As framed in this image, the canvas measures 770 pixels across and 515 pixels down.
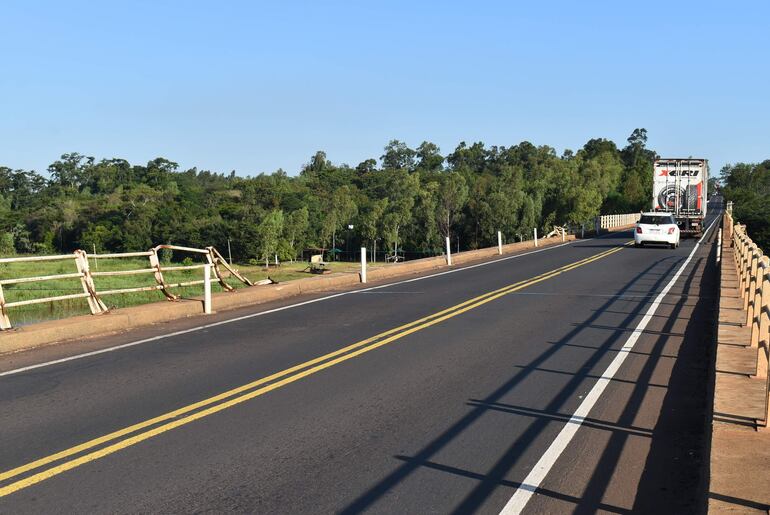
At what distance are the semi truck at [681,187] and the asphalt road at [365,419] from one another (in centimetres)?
3089

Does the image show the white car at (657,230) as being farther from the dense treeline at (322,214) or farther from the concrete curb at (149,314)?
the dense treeline at (322,214)

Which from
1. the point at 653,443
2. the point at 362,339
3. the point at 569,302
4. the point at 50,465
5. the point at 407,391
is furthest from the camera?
the point at 569,302

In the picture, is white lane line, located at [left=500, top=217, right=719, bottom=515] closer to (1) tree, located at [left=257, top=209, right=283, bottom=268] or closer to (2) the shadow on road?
(2) the shadow on road

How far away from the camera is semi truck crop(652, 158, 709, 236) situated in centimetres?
4119

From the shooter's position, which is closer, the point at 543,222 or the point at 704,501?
the point at 704,501

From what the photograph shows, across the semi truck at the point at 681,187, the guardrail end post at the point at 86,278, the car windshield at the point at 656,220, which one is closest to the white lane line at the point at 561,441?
the guardrail end post at the point at 86,278

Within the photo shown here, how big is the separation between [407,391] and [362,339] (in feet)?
10.8

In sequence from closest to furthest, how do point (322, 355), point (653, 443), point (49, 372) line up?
point (653, 443), point (49, 372), point (322, 355)

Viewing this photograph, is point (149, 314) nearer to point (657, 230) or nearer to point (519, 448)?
point (519, 448)

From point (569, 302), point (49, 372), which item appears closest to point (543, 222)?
point (569, 302)

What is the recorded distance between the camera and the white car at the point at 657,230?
35688 mm

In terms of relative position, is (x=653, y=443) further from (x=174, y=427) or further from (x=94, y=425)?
(x=94, y=425)

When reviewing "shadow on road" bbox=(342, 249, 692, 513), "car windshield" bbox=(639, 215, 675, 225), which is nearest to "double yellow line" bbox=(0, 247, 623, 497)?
"shadow on road" bbox=(342, 249, 692, 513)

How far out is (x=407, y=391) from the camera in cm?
815
